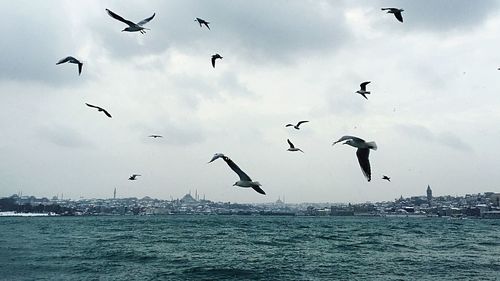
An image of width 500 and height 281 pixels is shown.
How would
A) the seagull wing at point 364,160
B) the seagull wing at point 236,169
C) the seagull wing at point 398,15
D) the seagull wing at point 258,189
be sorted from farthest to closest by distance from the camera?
the seagull wing at point 398,15
the seagull wing at point 258,189
the seagull wing at point 236,169
the seagull wing at point 364,160

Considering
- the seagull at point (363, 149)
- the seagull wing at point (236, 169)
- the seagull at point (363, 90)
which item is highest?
the seagull at point (363, 90)

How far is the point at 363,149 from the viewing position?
9594mm

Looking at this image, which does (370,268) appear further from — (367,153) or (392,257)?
(367,153)

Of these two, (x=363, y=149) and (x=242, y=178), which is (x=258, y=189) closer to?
(x=242, y=178)

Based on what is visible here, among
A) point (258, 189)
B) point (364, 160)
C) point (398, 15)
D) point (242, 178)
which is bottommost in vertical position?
point (258, 189)

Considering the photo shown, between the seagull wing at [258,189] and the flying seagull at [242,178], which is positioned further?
the seagull wing at [258,189]

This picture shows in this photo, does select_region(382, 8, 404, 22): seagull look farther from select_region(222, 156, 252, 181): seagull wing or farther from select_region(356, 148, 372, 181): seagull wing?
select_region(222, 156, 252, 181): seagull wing

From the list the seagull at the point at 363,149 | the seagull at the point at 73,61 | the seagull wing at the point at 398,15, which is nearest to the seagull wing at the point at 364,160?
the seagull at the point at 363,149

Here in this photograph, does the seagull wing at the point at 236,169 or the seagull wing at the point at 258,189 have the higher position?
the seagull wing at the point at 236,169

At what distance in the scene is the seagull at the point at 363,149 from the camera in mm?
9305

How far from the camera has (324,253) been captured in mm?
28047

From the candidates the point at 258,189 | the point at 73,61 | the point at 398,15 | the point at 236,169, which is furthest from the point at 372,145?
the point at 73,61

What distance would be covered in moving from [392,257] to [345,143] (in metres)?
18.6

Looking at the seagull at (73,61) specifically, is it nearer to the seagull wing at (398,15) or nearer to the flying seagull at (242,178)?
the flying seagull at (242,178)
